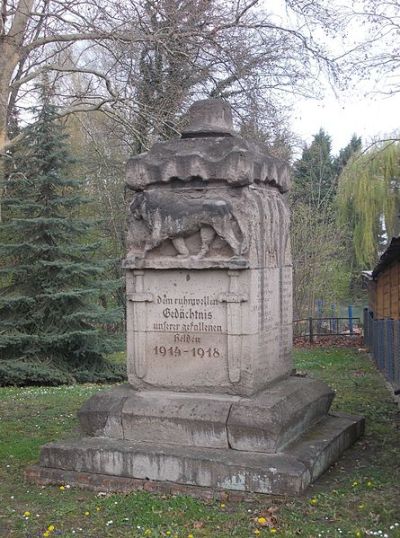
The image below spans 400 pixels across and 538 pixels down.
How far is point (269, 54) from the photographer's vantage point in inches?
687

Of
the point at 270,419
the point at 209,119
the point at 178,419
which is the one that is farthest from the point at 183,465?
the point at 209,119

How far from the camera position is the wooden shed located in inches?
567

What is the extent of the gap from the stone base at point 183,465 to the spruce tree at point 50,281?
33.0 ft

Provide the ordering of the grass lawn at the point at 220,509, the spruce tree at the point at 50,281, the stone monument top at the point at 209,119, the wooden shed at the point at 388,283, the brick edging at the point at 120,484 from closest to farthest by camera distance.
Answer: the grass lawn at the point at 220,509, the brick edging at the point at 120,484, the stone monument top at the point at 209,119, the wooden shed at the point at 388,283, the spruce tree at the point at 50,281

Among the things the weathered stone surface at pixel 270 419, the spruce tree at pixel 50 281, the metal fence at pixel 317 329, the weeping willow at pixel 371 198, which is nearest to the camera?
the weathered stone surface at pixel 270 419

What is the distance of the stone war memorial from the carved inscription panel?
1 cm

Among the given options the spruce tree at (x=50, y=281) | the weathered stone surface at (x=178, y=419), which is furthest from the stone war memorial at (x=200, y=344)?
the spruce tree at (x=50, y=281)

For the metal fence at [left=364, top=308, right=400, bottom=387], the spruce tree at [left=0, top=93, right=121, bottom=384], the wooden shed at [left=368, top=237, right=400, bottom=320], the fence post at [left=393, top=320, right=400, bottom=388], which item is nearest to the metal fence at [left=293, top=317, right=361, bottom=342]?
the wooden shed at [left=368, top=237, right=400, bottom=320]

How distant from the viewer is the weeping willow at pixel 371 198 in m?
31.5

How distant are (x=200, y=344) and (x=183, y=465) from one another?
135 centimetres

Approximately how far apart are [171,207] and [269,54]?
1127 cm

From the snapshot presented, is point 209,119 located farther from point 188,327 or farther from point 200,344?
point 200,344

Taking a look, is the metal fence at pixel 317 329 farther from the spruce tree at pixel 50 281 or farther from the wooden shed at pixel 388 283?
the spruce tree at pixel 50 281

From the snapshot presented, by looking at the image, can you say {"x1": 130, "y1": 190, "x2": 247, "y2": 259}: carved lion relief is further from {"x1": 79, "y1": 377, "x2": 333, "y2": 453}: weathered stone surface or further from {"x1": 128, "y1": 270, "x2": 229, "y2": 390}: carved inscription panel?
{"x1": 79, "y1": 377, "x2": 333, "y2": 453}: weathered stone surface
